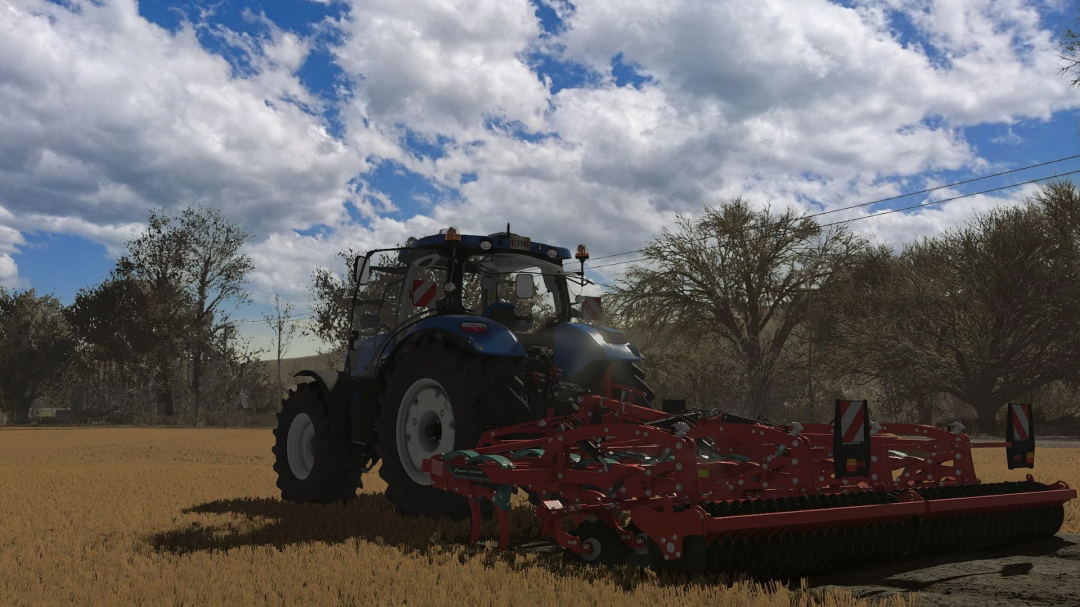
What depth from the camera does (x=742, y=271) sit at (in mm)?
32562

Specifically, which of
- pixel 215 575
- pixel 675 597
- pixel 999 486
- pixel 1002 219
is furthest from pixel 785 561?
pixel 1002 219

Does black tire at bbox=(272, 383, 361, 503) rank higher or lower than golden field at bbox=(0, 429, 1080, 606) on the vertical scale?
higher

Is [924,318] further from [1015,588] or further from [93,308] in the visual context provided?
[93,308]

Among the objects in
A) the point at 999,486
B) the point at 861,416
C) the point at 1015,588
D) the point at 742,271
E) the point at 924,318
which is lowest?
the point at 1015,588

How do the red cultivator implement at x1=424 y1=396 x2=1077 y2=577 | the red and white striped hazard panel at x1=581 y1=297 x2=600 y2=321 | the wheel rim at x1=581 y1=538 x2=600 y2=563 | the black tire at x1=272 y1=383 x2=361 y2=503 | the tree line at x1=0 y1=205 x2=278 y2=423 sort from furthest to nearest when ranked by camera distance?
the tree line at x1=0 y1=205 x2=278 y2=423 < the red and white striped hazard panel at x1=581 y1=297 x2=600 y2=321 < the black tire at x1=272 y1=383 x2=361 y2=503 < the wheel rim at x1=581 y1=538 x2=600 y2=563 < the red cultivator implement at x1=424 y1=396 x2=1077 y2=577

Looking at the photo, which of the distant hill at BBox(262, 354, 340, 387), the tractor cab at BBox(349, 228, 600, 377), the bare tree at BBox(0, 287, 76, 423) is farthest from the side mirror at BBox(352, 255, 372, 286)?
the distant hill at BBox(262, 354, 340, 387)

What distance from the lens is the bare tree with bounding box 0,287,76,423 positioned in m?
51.6

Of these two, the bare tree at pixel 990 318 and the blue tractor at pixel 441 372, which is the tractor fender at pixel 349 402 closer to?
the blue tractor at pixel 441 372

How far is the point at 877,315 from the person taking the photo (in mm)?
30359

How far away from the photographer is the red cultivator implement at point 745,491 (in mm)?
4480

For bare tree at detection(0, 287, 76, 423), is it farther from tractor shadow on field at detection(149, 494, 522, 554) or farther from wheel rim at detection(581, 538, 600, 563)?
wheel rim at detection(581, 538, 600, 563)

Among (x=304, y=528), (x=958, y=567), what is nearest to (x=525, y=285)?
(x=304, y=528)

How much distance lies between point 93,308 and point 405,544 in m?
49.0

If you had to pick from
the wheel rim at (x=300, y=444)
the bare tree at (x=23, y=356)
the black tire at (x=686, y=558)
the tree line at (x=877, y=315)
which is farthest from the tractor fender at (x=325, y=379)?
the bare tree at (x=23, y=356)
